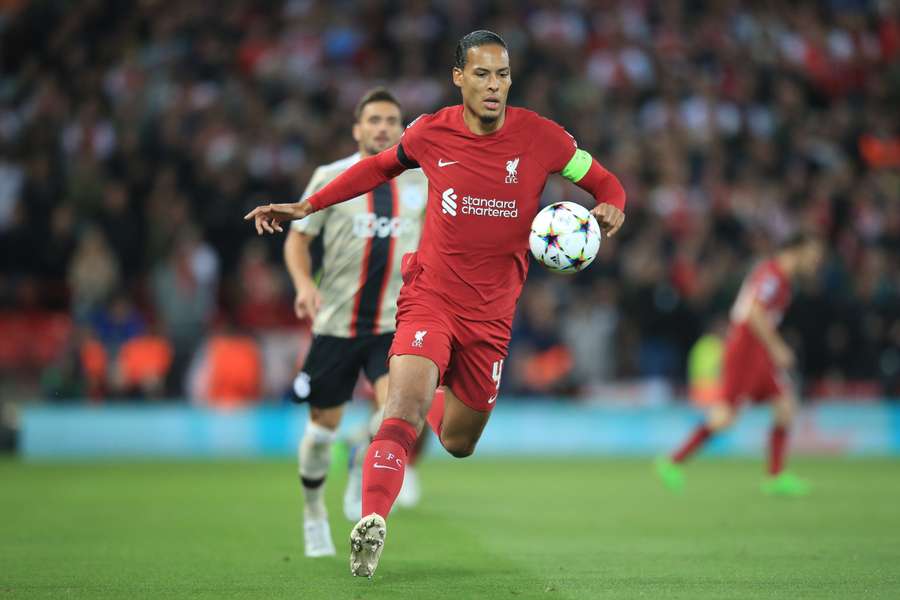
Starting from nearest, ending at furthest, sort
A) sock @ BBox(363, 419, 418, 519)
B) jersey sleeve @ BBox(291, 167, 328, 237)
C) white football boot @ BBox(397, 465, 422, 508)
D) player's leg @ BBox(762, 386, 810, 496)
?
1. sock @ BBox(363, 419, 418, 519)
2. jersey sleeve @ BBox(291, 167, 328, 237)
3. white football boot @ BBox(397, 465, 422, 508)
4. player's leg @ BBox(762, 386, 810, 496)

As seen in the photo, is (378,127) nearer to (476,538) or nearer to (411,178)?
(411,178)

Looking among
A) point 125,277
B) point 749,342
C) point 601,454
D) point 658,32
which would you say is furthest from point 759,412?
point 125,277

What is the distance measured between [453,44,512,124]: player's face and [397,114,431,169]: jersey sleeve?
31cm

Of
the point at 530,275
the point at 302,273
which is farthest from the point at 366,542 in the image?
the point at 530,275

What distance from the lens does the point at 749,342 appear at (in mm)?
12211

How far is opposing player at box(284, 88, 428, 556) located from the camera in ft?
25.1

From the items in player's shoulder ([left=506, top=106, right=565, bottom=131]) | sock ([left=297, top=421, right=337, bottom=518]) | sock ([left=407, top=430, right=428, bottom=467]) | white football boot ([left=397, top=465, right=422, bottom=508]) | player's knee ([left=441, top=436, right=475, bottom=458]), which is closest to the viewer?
player's shoulder ([left=506, top=106, right=565, bottom=131])

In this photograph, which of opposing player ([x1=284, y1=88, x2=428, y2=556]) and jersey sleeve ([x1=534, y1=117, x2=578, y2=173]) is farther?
opposing player ([x1=284, y1=88, x2=428, y2=556])

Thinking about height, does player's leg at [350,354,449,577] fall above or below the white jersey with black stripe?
below

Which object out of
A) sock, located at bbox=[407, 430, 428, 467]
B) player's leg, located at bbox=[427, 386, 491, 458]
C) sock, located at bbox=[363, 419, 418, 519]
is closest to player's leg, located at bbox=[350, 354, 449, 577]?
sock, located at bbox=[363, 419, 418, 519]

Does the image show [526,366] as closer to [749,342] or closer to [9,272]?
[749,342]

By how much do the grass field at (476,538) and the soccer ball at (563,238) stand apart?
156 cm

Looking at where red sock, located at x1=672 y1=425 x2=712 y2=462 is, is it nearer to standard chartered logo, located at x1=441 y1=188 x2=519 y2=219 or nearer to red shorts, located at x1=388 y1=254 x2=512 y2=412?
red shorts, located at x1=388 y1=254 x2=512 y2=412

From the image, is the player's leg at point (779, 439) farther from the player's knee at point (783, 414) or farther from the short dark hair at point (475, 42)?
the short dark hair at point (475, 42)
